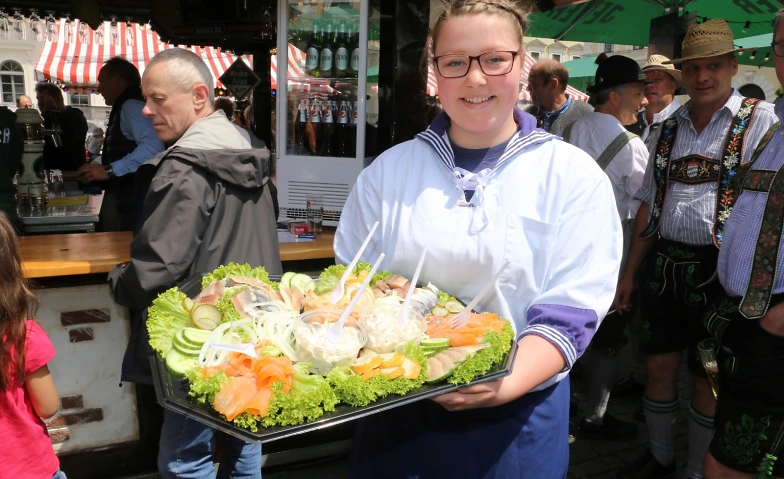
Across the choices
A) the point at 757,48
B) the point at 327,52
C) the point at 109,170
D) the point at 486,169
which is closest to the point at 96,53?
the point at 109,170

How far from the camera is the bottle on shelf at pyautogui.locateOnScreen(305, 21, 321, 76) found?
4.64m

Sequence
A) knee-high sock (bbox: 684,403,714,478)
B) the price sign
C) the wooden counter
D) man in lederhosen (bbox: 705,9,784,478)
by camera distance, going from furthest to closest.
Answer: the price sign
knee-high sock (bbox: 684,403,714,478)
the wooden counter
man in lederhosen (bbox: 705,9,784,478)

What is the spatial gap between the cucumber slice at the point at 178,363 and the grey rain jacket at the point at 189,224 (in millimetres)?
1031

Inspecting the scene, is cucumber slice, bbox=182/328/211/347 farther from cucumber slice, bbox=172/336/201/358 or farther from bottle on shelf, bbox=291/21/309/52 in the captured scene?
bottle on shelf, bbox=291/21/309/52

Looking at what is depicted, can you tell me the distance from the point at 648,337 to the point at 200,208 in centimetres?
258

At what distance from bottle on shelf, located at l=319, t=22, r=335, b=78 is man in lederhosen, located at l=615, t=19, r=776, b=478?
2491 mm

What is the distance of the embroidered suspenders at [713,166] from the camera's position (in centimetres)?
313

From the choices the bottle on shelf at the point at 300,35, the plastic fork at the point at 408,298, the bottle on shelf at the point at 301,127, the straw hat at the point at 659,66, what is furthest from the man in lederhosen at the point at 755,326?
the straw hat at the point at 659,66

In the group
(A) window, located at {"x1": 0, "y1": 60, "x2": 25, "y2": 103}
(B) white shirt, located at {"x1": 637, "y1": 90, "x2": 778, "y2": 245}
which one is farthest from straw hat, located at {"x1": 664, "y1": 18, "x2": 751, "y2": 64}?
(A) window, located at {"x1": 0, "y1": 60, "x2": 25, "y2": 103}

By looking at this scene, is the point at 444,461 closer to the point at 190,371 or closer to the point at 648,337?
the point at 190,371

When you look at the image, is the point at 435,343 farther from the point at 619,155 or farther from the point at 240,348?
the point at 619,155

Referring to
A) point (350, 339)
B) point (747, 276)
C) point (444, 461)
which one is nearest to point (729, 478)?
point (747, 276)

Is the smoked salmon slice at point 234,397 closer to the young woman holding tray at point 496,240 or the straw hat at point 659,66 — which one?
the young woman holding tray at point 496,240

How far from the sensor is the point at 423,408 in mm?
1723
